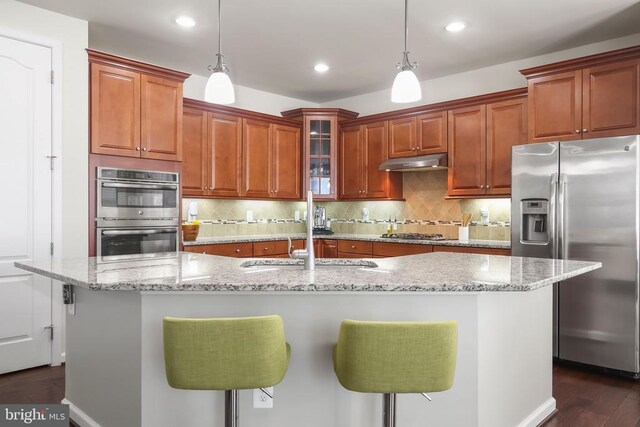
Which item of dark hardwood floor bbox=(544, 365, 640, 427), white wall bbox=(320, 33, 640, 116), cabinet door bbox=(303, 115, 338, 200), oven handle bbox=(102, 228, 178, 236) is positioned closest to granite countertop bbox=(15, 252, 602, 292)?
dark hardwood floor bbox=(544, 365, 640, 427)

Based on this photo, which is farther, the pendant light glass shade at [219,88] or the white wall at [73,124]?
the white wall at [73,124]

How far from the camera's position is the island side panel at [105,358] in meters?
2.13

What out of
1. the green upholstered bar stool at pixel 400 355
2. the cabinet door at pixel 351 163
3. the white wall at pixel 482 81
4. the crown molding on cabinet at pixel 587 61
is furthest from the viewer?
the cabinet door at pixel 351 163

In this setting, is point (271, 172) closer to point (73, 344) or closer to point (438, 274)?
point (73, 344)

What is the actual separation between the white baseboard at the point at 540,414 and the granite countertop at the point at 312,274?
84cm

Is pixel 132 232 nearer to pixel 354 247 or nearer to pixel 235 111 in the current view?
pixel 235 111

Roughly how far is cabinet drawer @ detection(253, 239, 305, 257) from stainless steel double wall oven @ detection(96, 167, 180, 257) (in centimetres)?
104

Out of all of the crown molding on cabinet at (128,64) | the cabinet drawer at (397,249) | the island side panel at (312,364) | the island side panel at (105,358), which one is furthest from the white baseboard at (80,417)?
the cabinet drawer at (397,249)

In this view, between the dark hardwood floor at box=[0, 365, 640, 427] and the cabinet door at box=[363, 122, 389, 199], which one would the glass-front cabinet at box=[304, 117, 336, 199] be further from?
the dark hardwood floor at box=[0, 365, 640, 427]

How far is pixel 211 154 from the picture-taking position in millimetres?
5004

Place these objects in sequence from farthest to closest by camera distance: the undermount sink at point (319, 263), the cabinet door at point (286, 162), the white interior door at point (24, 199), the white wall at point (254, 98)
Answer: the cabinet door at point (286, 162)
the white wall at point (254, 98)
the white interior door at point (24, 199)
the undermount sink at point (319, 263)

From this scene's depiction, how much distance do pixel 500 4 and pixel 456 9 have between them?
31 cm

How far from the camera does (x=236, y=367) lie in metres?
1.67

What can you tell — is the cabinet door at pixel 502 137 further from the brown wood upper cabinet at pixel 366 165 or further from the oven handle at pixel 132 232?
the oven handle at pixel 132 232
